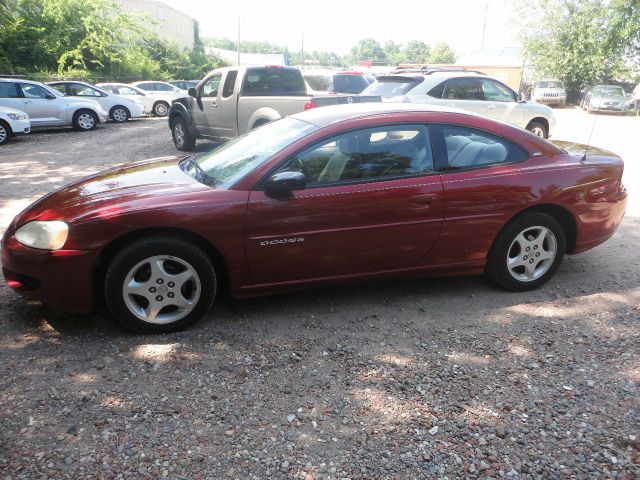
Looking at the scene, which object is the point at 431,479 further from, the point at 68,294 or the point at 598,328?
the point at 68,294

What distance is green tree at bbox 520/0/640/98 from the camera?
3172 centimetres

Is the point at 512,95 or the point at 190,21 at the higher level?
the point at 190,21

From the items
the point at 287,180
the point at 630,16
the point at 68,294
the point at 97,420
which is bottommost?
the point at 97,420

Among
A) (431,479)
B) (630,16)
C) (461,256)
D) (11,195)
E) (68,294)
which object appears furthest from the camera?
(630,16)

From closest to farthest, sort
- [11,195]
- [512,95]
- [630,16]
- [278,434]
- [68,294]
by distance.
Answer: [278,434]
[68,294]
[11,195]
[512,95]
[630,16]

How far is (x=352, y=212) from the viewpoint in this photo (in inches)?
145

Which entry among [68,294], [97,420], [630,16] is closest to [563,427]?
[97,420]

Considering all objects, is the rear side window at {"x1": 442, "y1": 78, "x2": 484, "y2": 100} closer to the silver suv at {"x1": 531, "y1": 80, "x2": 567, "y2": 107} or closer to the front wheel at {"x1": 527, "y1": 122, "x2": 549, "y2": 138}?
the front wheel at {"x1": 527, "y1": 122, "x2": 549, "y2": 138}

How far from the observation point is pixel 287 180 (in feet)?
11.5

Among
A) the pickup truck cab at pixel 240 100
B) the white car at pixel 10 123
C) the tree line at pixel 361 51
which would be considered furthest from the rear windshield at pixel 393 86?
the tree line at pixel 361 51

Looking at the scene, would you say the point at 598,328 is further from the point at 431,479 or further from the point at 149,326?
the point at 149,326

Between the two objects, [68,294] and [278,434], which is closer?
[278,434]

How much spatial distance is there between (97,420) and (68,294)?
1.00m

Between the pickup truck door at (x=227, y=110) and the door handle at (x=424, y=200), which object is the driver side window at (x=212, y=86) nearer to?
the pickup truck door at (x=227, y=110)
